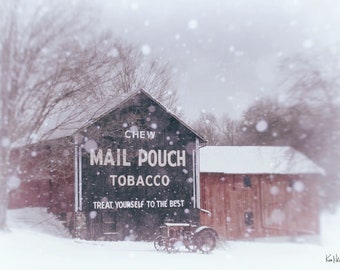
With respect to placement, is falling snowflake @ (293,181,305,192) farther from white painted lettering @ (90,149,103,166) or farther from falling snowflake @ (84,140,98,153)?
white painted lettering @ (90,149,103,166)

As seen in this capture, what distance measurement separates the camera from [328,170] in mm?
8828

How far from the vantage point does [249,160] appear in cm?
1625

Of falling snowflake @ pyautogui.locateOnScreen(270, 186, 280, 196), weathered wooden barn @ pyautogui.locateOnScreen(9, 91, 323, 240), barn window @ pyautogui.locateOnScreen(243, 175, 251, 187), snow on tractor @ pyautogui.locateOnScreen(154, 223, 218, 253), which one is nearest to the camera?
falling snowflake @ pyautogui.locateOnScreen(270, 186, 280, 196)

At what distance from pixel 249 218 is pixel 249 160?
1.72 meters

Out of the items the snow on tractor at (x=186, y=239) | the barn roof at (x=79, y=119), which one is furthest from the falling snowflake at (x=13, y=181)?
the snow on tractor at (x=186, y=239)

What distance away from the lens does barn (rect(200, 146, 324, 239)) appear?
32.8 feet

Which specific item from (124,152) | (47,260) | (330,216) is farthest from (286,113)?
(124,152)

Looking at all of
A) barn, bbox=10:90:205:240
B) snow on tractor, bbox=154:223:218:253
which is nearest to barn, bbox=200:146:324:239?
barn, bbox=10:90:205:240

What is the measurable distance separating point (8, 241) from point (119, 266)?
1939mm

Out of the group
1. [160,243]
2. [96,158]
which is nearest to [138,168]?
[96,158]

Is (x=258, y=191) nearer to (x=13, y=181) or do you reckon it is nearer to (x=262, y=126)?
(x=262, y=126)

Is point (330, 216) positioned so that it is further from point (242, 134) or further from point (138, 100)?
point (138, 100)

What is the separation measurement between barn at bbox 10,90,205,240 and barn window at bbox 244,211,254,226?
2181mm

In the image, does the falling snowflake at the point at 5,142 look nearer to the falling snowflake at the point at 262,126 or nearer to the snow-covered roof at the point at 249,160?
the falling snowflake at the point at 262,126
